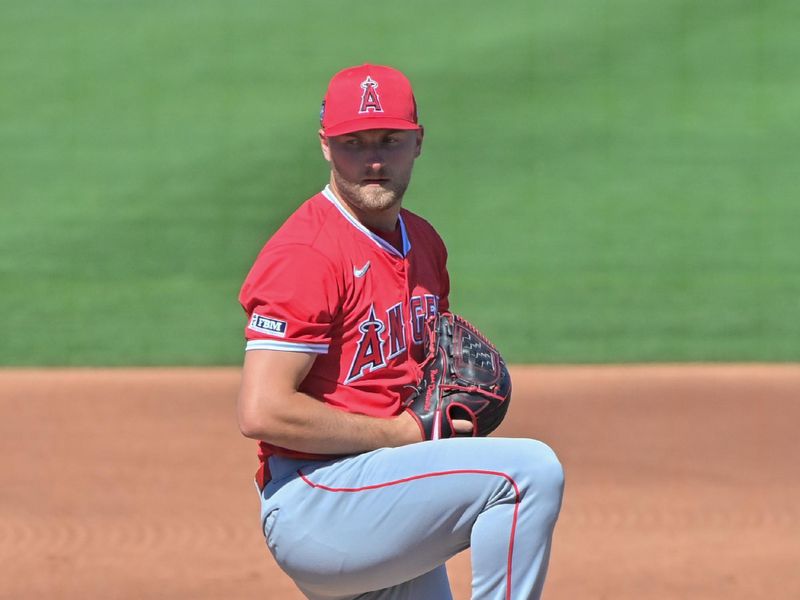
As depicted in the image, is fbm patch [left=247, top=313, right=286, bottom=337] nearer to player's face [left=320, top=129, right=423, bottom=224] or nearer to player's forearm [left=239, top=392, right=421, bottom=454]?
player's forearm [left=239, top=392, right=421, bottom=454]

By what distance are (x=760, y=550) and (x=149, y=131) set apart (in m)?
6.19

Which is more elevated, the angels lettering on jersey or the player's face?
the player's face

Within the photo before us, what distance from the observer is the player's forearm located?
247 cm

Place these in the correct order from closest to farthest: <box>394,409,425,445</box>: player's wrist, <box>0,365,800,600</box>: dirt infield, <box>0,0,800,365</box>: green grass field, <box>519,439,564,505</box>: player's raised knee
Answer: <box>519,439,564,505</box>: player's raised knee → <box>394,409,425,445</box>: player's wrist → <box>0,365,800,600</box>: dirt infield → <box>0,0,800,365</box>: green grass field

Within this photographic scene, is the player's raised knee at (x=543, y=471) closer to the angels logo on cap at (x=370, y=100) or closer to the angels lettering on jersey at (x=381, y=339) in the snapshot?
the angels lettering on jersey at (x=381, y=339)

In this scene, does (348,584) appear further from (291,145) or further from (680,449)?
(291,145)

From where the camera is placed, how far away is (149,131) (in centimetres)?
959

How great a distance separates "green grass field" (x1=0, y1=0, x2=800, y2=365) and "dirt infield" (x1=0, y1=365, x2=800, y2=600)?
0.75 metres

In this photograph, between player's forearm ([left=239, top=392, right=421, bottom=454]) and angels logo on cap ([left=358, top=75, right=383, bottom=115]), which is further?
angels logo on cap ([left=358, top=75, right=383, bottom=115])

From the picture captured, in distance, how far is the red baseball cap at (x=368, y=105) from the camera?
2.69 metres

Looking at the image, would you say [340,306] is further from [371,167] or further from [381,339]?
[371,167]

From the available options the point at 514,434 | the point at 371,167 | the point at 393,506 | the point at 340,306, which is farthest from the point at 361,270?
the point at 514,434

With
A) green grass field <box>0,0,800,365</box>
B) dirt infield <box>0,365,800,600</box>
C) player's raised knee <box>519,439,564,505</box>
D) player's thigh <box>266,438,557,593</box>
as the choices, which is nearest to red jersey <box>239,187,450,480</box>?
player's thigh <box>266,438,557,593</box>

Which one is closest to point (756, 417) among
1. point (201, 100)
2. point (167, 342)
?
point (167, 342)
